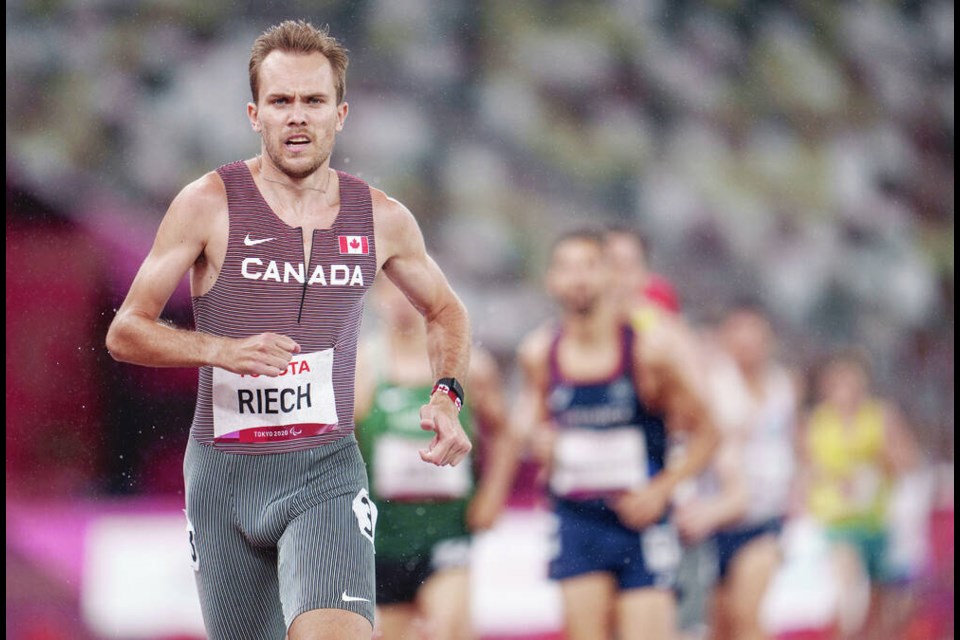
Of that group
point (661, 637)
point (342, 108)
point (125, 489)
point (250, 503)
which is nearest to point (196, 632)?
point (125, 489)

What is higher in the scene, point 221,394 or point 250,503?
point 221,394

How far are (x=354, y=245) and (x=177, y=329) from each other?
54 centimetres

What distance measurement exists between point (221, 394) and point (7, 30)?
249 centimetres

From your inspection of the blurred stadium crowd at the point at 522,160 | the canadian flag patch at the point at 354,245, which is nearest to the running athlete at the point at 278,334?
the canadian flag patch at the point at 354,245

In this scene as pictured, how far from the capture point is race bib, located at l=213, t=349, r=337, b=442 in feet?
10.3

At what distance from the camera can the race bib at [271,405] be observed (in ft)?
10.3

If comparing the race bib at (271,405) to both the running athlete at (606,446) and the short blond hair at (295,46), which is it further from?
the running athlete at (606,446)

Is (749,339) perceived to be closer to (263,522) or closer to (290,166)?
(290,166)

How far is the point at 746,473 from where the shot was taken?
20.8ft

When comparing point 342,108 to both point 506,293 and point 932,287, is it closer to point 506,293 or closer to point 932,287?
point 506,293

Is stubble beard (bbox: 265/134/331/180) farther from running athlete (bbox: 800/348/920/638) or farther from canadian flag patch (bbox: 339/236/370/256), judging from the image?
running athlete (bbox: 800/348/920/638)

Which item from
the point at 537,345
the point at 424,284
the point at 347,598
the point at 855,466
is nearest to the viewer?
the point at 347,598

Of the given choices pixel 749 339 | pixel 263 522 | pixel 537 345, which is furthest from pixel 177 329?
pixel 749 339

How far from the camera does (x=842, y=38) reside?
265 inches
